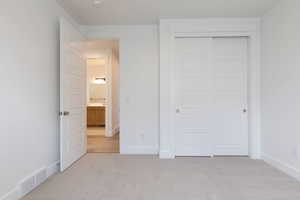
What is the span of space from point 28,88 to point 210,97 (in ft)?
9.59

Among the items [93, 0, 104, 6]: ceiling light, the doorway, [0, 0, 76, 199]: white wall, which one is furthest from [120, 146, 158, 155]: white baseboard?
[93, 0, 104, 6]: ceiling light

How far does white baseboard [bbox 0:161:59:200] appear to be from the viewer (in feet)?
6.95

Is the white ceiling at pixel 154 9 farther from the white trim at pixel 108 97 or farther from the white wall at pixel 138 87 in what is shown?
the white trim at pixel 108 97

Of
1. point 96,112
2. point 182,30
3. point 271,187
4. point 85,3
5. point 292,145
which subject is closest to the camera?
point 271,187

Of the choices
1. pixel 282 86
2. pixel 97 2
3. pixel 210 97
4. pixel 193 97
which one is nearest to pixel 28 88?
pixel 97 2

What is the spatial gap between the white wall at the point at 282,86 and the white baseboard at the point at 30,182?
3427mm

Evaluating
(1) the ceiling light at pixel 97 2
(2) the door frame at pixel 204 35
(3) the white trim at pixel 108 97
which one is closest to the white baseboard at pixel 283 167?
(2) the door frame at pixel 204 35

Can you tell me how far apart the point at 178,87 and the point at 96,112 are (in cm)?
459

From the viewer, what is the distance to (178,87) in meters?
3.79

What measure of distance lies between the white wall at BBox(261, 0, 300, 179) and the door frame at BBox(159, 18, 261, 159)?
0.13 m

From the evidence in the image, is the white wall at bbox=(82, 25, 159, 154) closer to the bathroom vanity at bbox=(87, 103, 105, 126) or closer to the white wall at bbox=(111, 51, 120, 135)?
the white wall at bbox=(111, 51, 120, 135)

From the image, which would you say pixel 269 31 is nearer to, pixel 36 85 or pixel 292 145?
pixel 292 145

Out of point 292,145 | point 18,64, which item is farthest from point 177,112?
point 18,64

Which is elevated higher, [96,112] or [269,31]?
[269,31]
